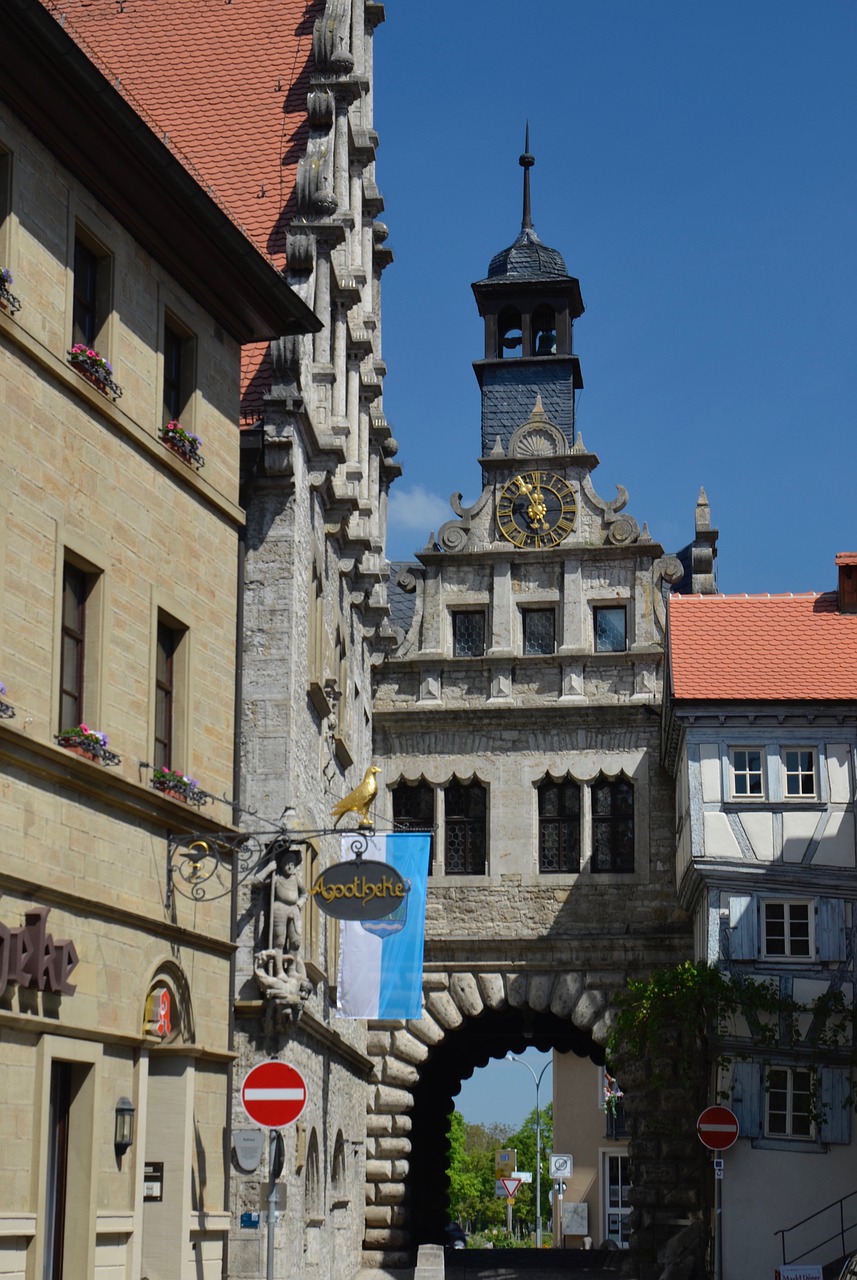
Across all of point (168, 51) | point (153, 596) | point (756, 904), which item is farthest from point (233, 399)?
point (756, 904)

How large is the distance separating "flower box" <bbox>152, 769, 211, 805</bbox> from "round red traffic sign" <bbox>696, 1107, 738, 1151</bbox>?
11909mm

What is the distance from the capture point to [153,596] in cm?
1748

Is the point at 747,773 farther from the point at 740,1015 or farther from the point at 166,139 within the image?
the point at 166,139

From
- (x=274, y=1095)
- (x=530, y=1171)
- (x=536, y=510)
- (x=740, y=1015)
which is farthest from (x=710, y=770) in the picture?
(x=530, y=1171)

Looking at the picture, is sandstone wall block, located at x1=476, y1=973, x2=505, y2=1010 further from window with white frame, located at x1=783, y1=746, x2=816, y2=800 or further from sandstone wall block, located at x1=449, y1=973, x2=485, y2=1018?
window with white frame, located at x1=783, y1=746, x2=816, y2=800

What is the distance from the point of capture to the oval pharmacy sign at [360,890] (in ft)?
57.5

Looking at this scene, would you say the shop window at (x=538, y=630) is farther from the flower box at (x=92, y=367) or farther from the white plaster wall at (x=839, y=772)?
the flower box at (x=92, y=367)

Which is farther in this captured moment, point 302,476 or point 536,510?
point 536,510

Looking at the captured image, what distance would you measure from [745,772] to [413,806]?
6.18 meters

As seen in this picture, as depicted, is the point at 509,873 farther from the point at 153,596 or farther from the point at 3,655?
the point at 3,655

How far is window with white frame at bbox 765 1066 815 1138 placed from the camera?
28922 mm

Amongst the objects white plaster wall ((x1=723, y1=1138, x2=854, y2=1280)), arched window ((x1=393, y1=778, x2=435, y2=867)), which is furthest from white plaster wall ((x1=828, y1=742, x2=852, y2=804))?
arched window ((x1=393, y1=778, x2=435, y2=867))

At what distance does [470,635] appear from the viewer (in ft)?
114

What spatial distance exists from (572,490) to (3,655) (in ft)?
70.5
